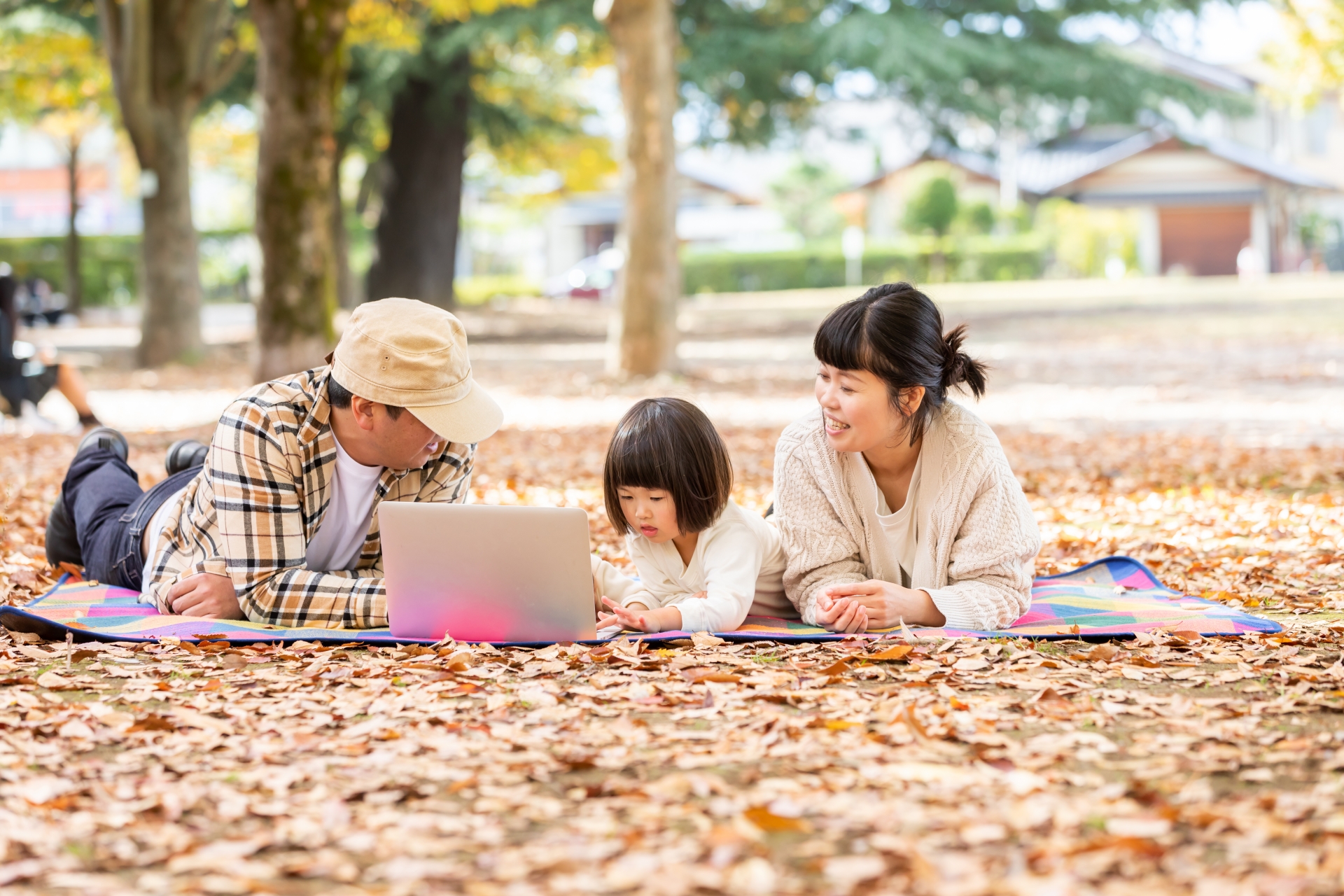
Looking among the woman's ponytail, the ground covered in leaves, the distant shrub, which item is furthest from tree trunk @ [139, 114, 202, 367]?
the distant shrub

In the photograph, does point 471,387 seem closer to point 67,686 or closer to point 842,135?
point 67,686

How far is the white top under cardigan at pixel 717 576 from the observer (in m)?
4.07

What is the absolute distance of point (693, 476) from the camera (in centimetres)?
400

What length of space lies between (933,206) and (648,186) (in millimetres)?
26906

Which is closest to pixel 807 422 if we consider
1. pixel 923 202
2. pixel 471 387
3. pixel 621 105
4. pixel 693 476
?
pixel 693 476

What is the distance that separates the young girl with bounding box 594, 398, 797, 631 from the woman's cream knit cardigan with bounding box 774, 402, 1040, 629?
0.16m

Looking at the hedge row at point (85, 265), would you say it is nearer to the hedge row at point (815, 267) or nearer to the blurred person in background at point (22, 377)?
the hedge row at point (815, 267)

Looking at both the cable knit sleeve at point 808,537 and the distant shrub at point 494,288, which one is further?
the distant shrub at point 494,288

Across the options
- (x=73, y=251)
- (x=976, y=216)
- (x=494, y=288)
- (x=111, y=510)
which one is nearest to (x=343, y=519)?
(x=111, y=510)

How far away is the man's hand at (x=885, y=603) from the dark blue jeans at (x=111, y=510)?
7.13 ft

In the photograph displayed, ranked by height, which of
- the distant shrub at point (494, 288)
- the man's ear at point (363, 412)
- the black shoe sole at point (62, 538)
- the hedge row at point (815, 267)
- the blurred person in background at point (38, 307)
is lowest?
the black shoe sole at point (62, 538)

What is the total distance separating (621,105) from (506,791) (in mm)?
10871

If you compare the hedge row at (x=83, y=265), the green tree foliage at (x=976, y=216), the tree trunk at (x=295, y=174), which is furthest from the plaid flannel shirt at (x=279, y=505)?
the green tree foliage at (x=976, y=216)

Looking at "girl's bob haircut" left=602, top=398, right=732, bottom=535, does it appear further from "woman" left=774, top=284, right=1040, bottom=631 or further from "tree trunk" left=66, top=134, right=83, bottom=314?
"tree trunk" left=66, top=134, right=83, bottom=314
